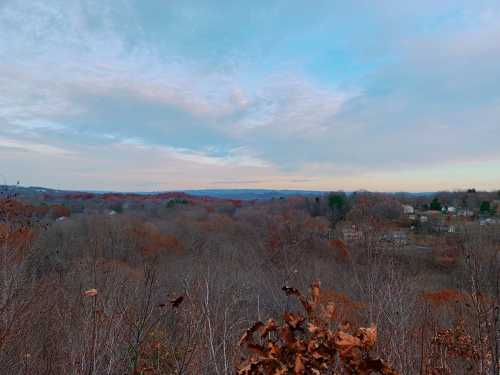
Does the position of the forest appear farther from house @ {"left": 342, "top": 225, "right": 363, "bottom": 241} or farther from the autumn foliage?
house @ {"left": 342, "top": 225, "right": 363, "bottom": 241}

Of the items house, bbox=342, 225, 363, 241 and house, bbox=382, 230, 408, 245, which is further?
house, bbox=342, 225, 363, 241

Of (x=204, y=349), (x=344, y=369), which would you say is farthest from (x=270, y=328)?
(x=204, y=349)

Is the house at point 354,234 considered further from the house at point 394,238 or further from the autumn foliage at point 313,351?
the autumn foliage at point 313,351

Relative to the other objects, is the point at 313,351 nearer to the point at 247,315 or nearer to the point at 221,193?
the point at 247,315

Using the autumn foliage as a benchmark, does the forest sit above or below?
below

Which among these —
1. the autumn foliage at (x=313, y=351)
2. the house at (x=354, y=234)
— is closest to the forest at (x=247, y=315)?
the autumn foliage at (x=313, y=351)

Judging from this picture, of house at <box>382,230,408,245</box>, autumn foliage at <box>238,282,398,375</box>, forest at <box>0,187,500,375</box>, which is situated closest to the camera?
autumn foliage at <box>238,282,398,375</box>

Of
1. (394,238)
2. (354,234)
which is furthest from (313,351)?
(354,234)

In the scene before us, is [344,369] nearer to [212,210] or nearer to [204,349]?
[204,349]

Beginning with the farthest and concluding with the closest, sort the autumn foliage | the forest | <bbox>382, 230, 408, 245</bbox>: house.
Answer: <bbox>382, 230, 408, 245</bbox>: house < the forest < the autumn foliage

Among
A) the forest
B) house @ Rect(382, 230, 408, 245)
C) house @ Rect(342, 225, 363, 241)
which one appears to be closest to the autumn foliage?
the forest

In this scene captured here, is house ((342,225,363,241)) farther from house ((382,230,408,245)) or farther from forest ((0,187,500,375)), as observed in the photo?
house ((382,230,408,245))
